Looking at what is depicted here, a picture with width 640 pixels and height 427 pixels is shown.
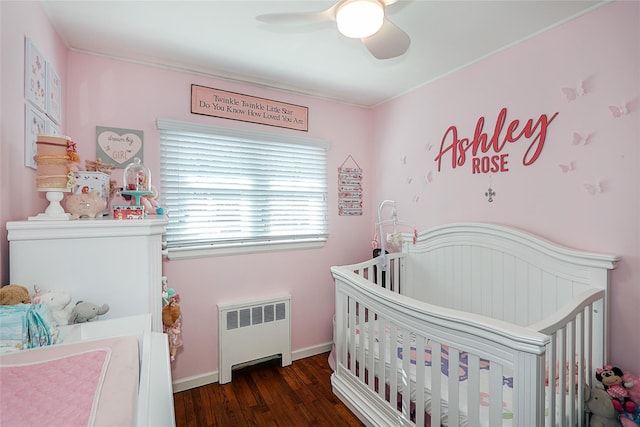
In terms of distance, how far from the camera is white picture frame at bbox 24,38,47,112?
1280 mm

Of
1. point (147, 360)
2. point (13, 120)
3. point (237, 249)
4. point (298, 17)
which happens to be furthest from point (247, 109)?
point (147, 360)

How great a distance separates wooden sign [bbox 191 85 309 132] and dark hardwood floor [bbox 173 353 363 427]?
2077mm

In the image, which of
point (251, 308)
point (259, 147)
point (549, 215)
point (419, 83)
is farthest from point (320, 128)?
point (549, 215)

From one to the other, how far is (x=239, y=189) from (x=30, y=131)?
1268 millimetres

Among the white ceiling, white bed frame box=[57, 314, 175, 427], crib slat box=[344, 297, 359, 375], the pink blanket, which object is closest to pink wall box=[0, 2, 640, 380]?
the white ceiling

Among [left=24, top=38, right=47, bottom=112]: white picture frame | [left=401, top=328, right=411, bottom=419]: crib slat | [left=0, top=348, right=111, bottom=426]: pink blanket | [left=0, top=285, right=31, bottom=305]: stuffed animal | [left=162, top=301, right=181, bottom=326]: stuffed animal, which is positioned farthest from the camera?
[left=162, top=301, right=181, bottom=326]: stuffed animal

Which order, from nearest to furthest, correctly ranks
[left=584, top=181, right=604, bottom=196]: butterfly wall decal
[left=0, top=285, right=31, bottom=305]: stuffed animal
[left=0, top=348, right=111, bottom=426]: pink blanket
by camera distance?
[left=0, top=348, right=111, bottom=426]: pink blanket, [left=0, top=285, right=31, bottom=305]: stuffed animal, [left=584, top=181, right=604, bottom=196]: butterfly wall decal

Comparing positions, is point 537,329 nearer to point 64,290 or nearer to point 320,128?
point 64,290

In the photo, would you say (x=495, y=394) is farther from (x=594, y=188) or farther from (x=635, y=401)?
(x=594, y=188)

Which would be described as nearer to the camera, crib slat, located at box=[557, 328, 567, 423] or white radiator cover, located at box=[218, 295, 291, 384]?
crib slat, located at box=[557, 328, 567, 423]

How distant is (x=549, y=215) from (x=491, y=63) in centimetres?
110

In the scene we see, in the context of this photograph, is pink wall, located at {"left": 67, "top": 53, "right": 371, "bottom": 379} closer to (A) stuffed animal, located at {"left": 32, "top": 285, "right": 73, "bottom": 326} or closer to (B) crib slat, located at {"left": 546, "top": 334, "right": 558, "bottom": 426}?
(A) stuffed animal, located at {"left": 32, "top": 285, "right": 73, "bottom": 326}

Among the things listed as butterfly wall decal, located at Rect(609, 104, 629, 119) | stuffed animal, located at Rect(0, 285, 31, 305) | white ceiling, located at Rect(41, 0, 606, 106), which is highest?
white ceiling, located at Rect(41, 0, 606, 106)

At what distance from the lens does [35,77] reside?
1353 millimetres
